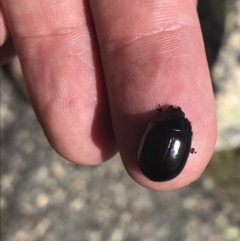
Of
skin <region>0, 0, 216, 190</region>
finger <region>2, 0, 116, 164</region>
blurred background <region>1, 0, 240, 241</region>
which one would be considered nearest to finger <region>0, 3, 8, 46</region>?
skin <region>0, 0, 216, 190</region>

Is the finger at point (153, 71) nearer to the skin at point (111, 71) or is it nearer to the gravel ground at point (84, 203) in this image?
the skin at point (111, 71)

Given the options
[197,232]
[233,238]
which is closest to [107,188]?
[197,232]

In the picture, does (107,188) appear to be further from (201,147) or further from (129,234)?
(201,147)

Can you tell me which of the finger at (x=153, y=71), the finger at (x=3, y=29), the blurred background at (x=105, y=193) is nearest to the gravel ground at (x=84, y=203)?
the blurred background at (x=105, y=193)

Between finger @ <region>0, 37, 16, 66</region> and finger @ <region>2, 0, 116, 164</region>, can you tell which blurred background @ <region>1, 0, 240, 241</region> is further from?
finger @ <region>2, 0, 116, 164</region>

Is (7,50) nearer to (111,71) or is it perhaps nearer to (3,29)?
(3,29)

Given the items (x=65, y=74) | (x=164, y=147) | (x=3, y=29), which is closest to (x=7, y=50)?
(x=3, y=29)

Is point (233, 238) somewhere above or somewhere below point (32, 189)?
below
